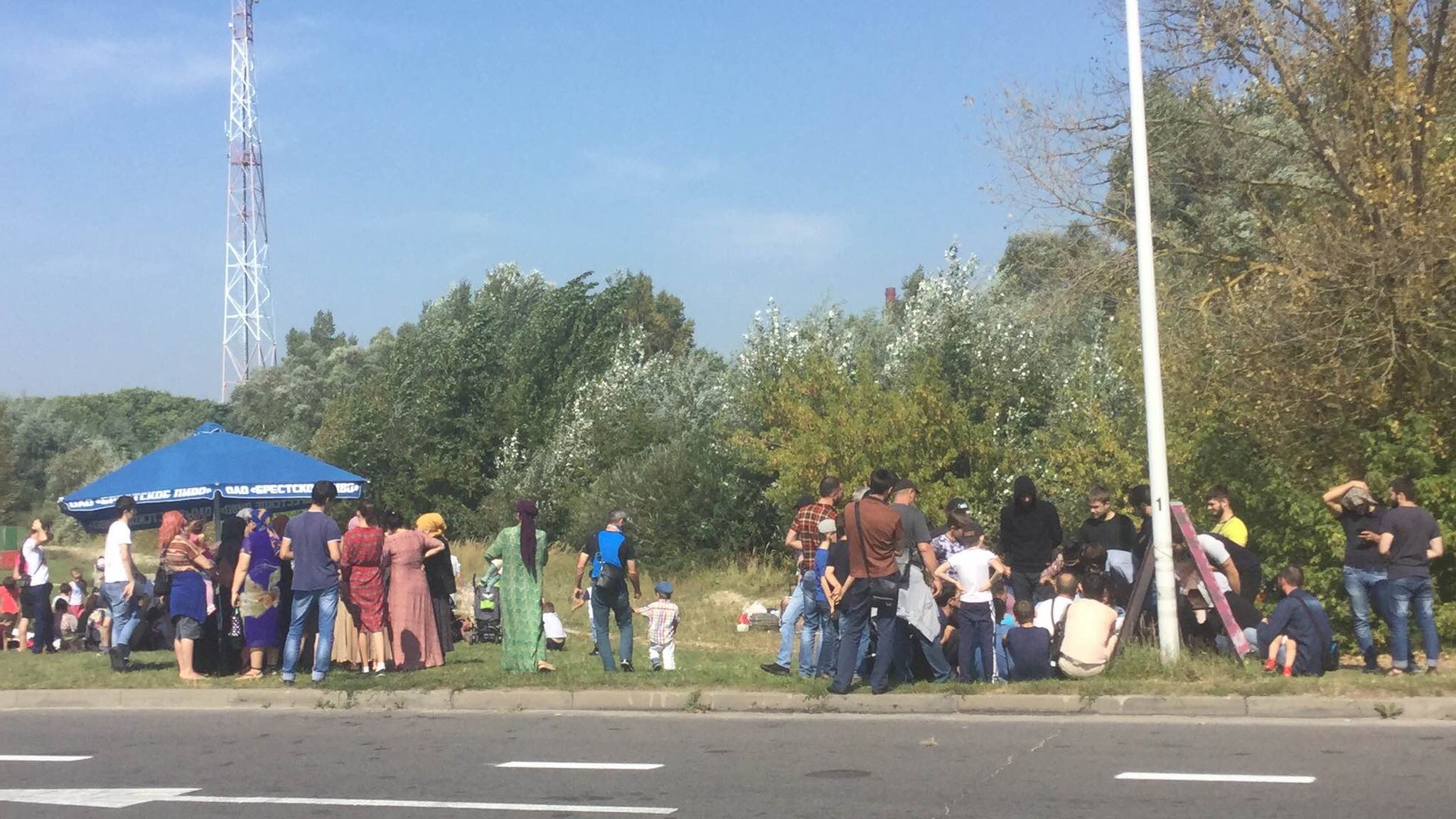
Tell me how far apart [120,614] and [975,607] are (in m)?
Result: 8.88

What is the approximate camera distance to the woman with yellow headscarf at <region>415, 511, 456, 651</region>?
611 inches

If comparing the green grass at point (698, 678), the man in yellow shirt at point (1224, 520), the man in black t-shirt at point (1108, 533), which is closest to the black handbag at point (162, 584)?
the green grass at point (698, 678)

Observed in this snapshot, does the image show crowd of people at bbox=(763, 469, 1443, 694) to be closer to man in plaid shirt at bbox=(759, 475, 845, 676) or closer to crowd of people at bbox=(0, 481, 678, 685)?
man in plaid shirt at bbox=(759, 475, 845, 676)

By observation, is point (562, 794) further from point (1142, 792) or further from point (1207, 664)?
point (1207, 664)

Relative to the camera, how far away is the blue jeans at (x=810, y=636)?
1334 centimetres

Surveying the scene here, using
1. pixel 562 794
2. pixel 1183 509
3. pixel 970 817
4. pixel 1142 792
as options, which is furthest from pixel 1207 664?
pixel 562 794

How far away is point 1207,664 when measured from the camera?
11797 mm

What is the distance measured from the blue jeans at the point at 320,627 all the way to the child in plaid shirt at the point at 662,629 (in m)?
3.09

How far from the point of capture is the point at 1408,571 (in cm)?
1215

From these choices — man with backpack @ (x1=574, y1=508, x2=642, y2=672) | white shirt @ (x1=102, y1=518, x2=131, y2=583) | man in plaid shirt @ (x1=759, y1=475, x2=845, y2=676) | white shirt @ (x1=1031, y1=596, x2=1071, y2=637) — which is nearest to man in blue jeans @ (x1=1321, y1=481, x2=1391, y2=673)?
white shirt @ (x1=1031, y1=596, x2=1071, y2=637)

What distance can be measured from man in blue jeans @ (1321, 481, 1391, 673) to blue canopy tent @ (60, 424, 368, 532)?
11551 millimetres

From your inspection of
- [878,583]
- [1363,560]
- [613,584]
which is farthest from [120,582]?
[1363,560]

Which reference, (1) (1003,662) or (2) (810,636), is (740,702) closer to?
(2) (810,636)

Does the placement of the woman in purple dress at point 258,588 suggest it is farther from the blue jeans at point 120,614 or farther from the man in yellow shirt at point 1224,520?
the man in yellow shirt at point 1224,520
